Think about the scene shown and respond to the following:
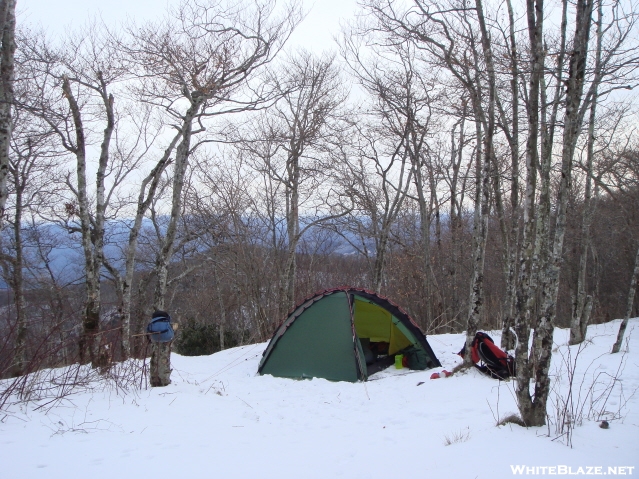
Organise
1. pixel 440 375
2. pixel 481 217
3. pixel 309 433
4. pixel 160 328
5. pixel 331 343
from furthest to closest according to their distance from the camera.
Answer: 1. pixel 331 343
2. pixel 481 217
3. pixel 440 375
4. pixel 160 328
5. pixel 309 433

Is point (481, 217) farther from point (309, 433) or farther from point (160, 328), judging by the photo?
point (160, 328)

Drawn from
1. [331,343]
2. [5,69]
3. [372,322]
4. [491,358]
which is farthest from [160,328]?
[372,322]

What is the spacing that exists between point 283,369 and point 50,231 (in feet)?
38.6

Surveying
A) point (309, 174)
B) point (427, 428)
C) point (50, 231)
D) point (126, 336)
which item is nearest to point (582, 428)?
point (427, 428)

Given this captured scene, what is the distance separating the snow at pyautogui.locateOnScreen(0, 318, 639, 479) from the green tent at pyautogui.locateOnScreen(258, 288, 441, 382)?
0.68 metres

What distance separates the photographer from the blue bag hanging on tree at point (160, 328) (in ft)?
18.6

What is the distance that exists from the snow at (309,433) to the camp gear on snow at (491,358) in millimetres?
161

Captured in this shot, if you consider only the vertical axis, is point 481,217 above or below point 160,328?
above

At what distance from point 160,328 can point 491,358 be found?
447cm

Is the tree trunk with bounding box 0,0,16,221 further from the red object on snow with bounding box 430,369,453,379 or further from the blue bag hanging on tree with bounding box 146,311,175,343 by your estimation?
the red object on snow with bounding box 430,369,453,379

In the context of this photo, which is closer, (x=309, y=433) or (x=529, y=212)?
(x=529, y=212)

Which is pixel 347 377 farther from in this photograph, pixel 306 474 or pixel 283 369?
pixel 306 474

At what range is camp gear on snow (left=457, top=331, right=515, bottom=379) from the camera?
233 inches

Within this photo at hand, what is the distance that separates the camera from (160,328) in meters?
5.66
